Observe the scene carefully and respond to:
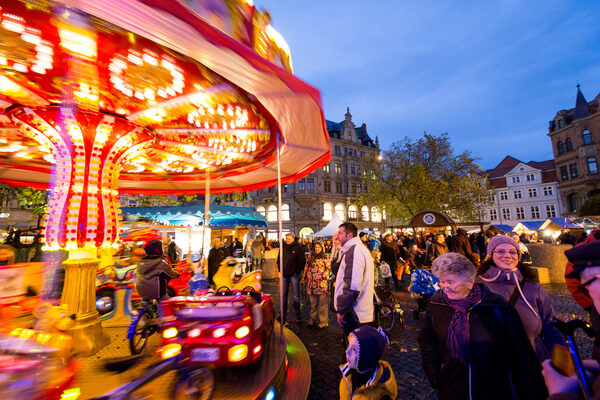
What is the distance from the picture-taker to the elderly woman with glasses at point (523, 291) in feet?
7.29

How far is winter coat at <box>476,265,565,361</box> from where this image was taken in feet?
7.21

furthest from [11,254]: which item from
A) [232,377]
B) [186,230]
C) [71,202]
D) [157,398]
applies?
[186,230]

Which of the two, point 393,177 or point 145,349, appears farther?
point 393,177

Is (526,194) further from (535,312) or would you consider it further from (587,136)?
(535,312)

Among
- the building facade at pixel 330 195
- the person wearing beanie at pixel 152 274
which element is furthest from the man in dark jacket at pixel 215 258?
the building facade at pixel 330 195

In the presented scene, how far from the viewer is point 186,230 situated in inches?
580

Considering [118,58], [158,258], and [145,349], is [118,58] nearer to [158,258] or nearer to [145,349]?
[158,258]

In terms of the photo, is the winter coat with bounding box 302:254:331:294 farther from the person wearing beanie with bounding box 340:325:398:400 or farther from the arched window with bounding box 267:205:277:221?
the arched window with bounding box 267:205:277:221

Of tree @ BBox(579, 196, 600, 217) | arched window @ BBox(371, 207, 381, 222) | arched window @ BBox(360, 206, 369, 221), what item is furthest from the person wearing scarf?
arched window @ BBox(371, 207, 381, 222)

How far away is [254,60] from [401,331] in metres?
5.68

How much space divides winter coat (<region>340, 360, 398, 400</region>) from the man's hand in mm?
1052

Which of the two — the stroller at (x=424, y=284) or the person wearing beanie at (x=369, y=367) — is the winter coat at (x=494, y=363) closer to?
the person wearing beanie at (x=369, y=367)

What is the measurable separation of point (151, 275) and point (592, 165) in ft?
182

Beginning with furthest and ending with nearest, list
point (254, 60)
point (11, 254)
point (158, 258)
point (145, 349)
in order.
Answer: point (158, 258), point (145, 349), point (11, 254), point (254, 60)
